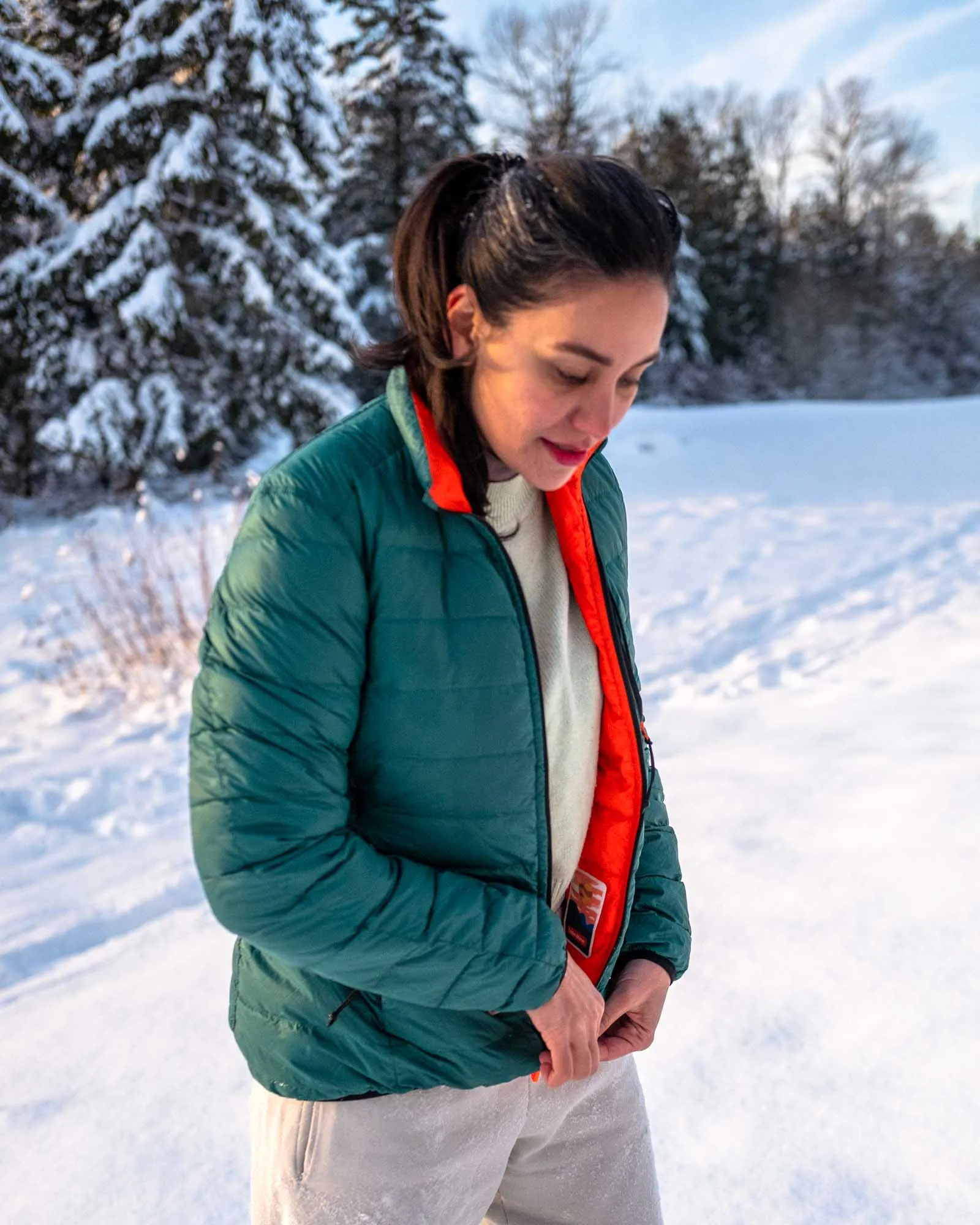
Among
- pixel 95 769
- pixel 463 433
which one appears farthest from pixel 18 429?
pixel 463 433

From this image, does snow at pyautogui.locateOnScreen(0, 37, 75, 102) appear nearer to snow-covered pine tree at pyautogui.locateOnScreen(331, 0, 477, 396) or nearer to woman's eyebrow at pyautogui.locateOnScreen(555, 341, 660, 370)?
snow-covered pine tree at pyautogui.locateOnScreen(331, 0, 477, 396)

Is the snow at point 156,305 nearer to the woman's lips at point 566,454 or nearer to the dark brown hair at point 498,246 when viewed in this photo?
the dark brown hair at point 498,246

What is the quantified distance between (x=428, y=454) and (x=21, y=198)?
11400mm

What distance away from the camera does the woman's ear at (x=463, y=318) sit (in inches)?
39.6

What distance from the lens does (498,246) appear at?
961 mm

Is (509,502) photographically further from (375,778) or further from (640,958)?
(640,958)

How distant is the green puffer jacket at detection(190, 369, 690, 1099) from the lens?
2.94 feet

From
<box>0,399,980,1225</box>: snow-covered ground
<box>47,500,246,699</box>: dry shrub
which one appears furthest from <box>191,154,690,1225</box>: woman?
<box>47,500,246,699</box>: dry shrub

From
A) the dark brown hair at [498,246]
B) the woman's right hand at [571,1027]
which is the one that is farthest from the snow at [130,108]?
the woman's right hand at [571,1027]

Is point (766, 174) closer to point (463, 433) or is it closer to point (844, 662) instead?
point (844, 662)

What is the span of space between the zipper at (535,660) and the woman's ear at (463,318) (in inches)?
7.4

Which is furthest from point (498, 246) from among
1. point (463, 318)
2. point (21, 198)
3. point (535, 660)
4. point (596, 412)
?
point (21, 198)

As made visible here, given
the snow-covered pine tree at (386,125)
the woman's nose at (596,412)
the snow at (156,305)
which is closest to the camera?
the woman's nose at (596,412)

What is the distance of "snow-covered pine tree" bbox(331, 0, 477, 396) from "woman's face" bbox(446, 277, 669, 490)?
650 inches
